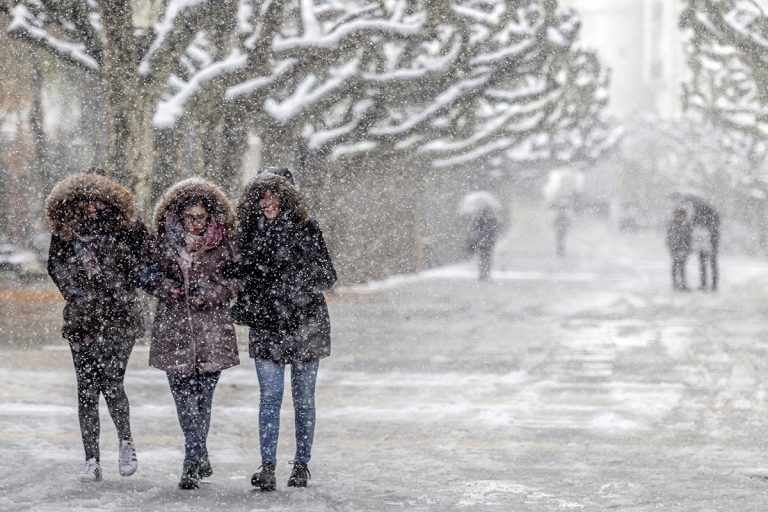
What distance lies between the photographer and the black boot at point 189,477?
6355 mm

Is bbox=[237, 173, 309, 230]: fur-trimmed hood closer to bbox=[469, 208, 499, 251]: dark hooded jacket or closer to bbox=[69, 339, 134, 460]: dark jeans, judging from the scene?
bbox=[69, 339, 134, 460]: dark jeans

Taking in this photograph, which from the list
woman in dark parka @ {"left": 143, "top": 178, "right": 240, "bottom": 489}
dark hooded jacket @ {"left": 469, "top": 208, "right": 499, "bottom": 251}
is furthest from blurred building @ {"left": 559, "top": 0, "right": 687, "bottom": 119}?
woman in dark parka @ {"left": 143, "top": 178, "right": 240, "bottom": 489}

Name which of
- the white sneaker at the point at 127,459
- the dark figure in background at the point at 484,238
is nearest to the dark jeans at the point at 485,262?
the dark figure in background at the point at 484,238

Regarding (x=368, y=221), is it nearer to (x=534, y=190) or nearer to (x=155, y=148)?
(x=155, y=148)

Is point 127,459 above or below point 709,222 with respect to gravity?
below

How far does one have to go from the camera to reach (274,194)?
20.7 feet

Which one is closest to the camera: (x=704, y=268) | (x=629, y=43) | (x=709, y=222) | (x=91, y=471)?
(x=91, y=471)

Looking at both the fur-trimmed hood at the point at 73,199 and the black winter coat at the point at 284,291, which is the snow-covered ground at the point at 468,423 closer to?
the black winter coat at the point at 284,291

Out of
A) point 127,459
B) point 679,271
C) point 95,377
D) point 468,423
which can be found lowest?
point 468,423

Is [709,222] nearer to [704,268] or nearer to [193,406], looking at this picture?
[704,268]

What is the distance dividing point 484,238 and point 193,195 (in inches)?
726

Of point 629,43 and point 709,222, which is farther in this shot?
point 629,43

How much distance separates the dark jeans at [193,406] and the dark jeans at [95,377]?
0.28 meters

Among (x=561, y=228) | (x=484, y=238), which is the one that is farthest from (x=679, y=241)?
(x=561, y=228)
